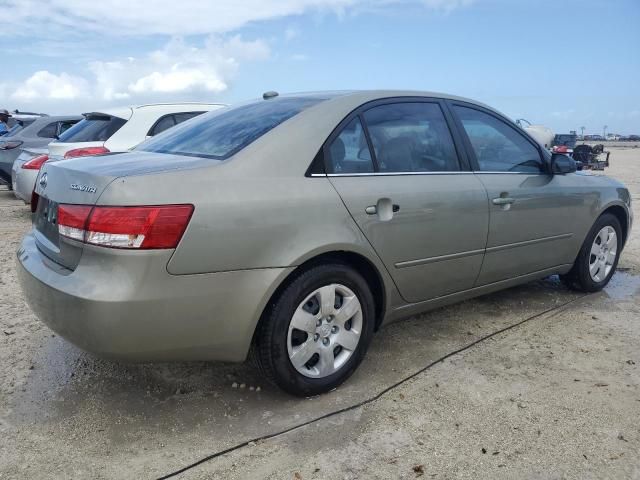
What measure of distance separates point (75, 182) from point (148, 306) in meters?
0.69

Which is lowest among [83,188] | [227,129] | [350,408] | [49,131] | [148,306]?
[350,408]

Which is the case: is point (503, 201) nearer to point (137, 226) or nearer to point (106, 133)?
point (137, 226)

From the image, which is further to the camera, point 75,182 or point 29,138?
point 29,138

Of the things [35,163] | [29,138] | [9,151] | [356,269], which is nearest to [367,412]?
[356,269]

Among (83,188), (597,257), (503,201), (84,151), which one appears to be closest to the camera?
(83,188)

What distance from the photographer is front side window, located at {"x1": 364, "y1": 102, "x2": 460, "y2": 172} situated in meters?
3.24

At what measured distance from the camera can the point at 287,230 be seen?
8.73 ft

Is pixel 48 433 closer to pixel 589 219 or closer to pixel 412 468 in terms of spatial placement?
pixel 412 468

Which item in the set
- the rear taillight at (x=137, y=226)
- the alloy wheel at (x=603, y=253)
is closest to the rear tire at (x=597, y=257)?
the alloy wheel at (x=603, y=253)

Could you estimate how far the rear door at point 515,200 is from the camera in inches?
147

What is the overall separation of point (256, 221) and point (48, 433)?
138 cm

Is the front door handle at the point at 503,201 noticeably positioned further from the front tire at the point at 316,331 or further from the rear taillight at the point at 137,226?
the rear taillight at the point at 137,226

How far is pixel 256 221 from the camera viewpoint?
2.56 metres

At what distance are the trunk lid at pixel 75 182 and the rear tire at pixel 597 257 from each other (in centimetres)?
333
